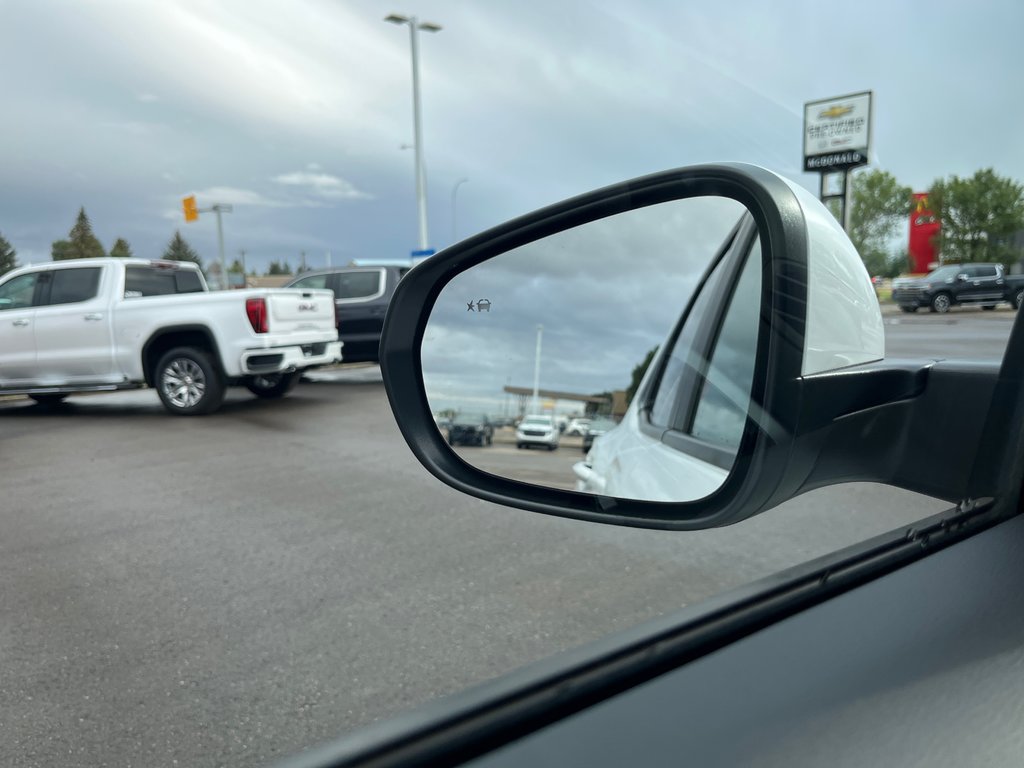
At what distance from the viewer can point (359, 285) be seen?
12.2 meters

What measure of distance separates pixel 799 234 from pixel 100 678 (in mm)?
2692

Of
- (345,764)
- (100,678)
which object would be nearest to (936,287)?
(345,764)

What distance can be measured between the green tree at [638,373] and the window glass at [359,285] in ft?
35.2

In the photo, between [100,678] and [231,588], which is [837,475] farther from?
[231,588]

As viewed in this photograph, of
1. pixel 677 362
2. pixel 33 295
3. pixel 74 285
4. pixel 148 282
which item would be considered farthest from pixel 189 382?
pixel 677 362

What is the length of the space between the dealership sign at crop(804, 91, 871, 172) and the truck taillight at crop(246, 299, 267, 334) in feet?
28.7

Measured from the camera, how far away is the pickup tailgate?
979 centimetres

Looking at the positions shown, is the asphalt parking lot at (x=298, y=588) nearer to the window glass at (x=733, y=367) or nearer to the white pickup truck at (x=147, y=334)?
the window glass at (x=733, y=367)

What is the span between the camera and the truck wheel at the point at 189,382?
9.81 meters

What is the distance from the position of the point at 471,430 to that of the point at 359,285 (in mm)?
11089

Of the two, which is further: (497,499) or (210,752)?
(210,752)

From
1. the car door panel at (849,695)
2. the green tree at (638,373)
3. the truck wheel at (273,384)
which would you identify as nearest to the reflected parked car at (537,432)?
the green tree at (638,373)

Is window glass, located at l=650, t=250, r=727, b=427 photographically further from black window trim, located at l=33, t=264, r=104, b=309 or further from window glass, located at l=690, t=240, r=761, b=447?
black window trim, located at l=33, t=264, r=104, b=309

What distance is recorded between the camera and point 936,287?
1.97 m
